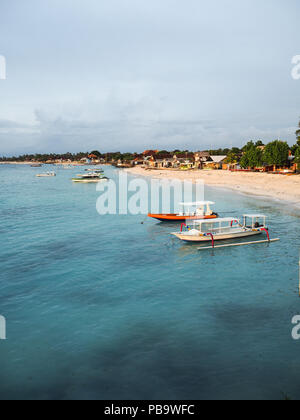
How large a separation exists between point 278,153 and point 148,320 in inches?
3577

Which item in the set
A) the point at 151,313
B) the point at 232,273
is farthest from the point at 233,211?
the point at 151,313

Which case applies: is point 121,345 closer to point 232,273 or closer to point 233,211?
point 232,273

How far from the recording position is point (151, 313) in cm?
1753

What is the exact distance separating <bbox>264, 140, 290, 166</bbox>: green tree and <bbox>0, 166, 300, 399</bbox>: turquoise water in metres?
70.2

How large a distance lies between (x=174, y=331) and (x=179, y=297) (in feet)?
12.9

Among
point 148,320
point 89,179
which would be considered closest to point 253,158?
point 89,179

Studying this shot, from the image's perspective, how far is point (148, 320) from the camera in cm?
1680

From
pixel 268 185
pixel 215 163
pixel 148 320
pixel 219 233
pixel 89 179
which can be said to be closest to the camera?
pixel 148 320

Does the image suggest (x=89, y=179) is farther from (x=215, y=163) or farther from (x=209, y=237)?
(x=209, y=237)

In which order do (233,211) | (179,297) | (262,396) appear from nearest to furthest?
(262,396) → (179,297) → (233,211)

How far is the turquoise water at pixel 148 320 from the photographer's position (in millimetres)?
12203

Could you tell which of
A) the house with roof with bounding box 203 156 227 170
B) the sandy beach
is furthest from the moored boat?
the house with roof with bounding box 203 156 227 170

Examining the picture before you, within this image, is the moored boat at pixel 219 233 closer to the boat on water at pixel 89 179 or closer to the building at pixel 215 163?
the boat on water at pixel 89 179

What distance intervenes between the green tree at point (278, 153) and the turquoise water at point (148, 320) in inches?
2764
